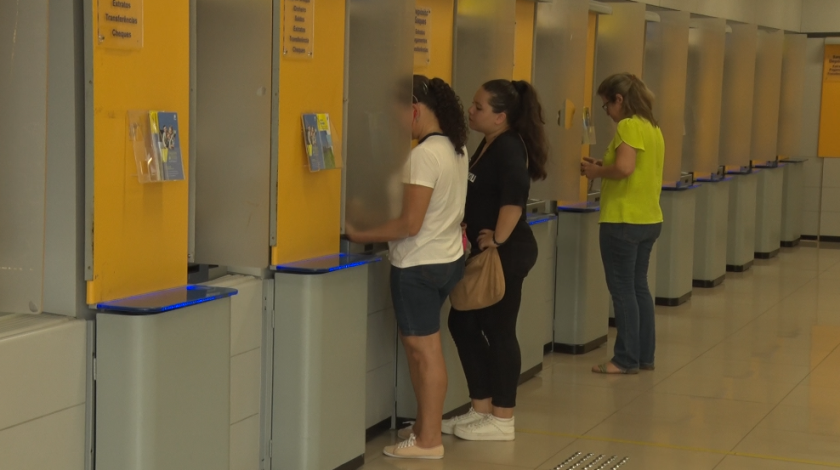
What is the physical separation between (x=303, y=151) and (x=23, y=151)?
117 centimetres

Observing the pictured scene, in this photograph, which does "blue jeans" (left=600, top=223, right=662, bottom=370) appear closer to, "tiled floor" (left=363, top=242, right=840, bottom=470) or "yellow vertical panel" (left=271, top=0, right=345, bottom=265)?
"tiled floor" (left=363, top=242, right=840, bottom=470)

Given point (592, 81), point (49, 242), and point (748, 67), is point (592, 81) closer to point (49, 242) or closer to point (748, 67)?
point (748, 67)

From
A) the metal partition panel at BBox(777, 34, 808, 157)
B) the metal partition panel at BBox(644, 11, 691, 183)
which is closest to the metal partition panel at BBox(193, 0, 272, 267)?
the metal partition panel at BBox(644, 11, 691, 183)

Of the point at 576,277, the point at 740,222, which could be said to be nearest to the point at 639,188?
the point at 576,277

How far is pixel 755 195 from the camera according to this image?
34.1 feet

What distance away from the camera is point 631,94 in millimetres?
5676

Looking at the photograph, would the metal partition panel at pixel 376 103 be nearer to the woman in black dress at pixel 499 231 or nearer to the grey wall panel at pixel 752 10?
the woman in black dress at pixel 499 231

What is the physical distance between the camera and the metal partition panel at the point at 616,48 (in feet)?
22.6

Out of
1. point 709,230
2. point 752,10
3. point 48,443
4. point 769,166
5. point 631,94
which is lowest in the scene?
point 48,443

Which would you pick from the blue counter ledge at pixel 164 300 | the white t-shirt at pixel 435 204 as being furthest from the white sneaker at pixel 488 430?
the blue counter ledge at pixel 164 300

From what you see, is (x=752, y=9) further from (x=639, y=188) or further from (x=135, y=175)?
(x=135, y=175)

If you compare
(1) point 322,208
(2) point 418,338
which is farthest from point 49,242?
(2) point 418,338

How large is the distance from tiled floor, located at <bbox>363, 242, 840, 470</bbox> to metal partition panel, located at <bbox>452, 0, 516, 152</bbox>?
1.38 m

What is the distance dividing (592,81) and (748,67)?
3328 mm
